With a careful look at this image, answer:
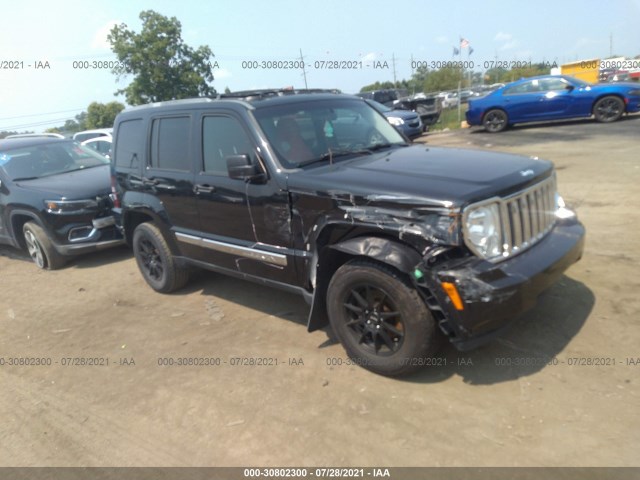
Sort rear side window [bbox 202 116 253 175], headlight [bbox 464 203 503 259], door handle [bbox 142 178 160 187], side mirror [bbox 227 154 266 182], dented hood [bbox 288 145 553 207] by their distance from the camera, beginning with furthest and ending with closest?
door handle [bbox 142 178 160 187] → rear side window [bbox 202 116 253 175] → side mirror [bbox 227 154 266 182] → dented hood [bbox 288 145 553 207] → headlight [bbox 464 203 503 259]

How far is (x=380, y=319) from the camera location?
341 centimetres

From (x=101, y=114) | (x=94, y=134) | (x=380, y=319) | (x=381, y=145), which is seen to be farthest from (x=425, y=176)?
(x=101, y=114)

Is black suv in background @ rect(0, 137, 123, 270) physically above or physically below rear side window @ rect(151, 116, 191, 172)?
below

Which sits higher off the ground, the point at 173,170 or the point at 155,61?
the point at 155,61

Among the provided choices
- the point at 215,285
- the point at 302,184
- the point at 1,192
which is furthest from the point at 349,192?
the point at 1,192

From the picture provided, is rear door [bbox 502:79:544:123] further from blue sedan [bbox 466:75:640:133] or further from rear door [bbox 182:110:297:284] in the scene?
rear door [bbox 182:110:297:284]

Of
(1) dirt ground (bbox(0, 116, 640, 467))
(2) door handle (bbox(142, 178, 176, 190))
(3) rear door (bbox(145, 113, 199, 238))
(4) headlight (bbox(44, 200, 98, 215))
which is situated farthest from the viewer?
(4) headlight (bbox(44, 200, 98, 215))

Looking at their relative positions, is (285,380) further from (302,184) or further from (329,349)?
(302,184)

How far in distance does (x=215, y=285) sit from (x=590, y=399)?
398 cm

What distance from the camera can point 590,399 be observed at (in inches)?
120

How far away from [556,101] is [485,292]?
44.0ft

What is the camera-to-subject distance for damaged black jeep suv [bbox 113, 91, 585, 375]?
3.05m

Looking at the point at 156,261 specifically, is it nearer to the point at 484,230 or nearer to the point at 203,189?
the point at 203,189

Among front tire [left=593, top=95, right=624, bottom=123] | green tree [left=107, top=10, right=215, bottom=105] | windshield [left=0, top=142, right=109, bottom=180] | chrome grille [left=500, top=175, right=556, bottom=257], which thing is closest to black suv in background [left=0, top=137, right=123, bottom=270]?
windshield [left=0, top=142, right=109, bottom=180]
